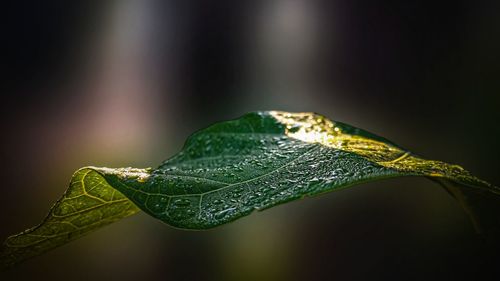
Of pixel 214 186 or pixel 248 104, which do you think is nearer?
pixel 214 186

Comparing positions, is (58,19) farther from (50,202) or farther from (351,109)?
(351,109)

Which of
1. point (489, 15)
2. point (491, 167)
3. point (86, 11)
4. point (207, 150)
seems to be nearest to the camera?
point (207, 150)

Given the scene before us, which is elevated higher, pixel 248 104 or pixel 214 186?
pixel 214 186

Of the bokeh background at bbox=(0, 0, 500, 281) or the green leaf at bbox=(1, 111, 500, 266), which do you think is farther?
the bokeh background at bbox=(0, 0, 500, 281)

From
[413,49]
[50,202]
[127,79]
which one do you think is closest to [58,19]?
[127,79]
